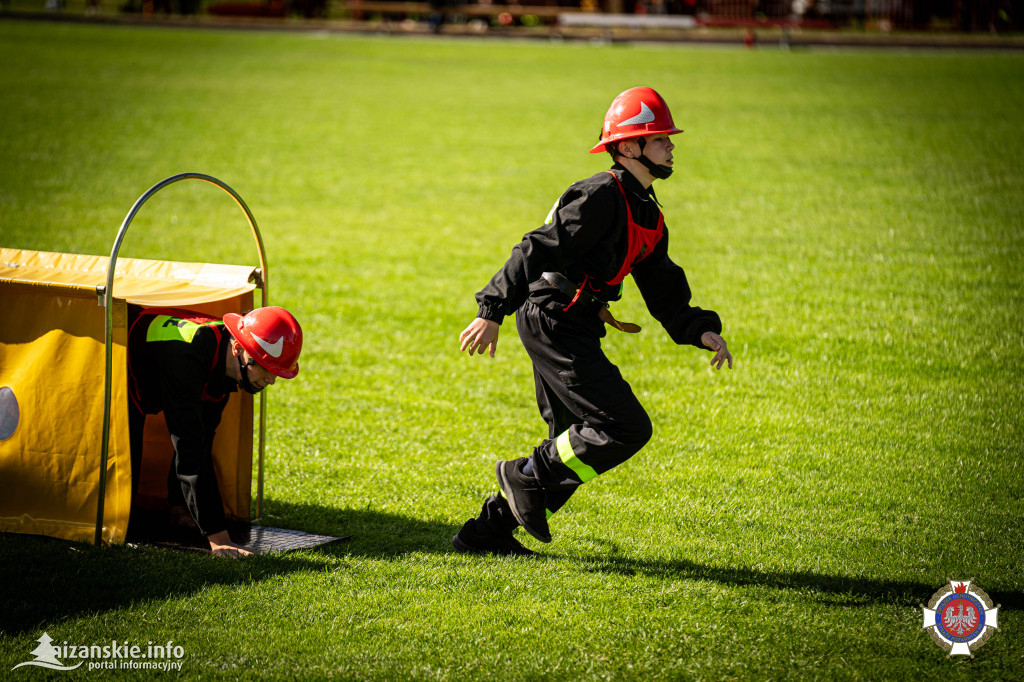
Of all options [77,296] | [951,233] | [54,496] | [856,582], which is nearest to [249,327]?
[77,296]

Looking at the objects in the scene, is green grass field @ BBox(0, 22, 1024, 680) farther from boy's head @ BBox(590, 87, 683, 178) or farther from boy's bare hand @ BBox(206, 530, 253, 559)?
boy's head @ BBox(590, 87, 683, 178)

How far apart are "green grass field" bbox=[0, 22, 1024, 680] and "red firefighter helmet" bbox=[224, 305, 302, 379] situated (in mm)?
966

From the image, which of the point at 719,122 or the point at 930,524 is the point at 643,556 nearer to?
the point at 930,524

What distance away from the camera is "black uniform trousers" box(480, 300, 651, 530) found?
4.39 meters

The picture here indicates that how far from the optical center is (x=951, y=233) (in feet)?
40.2

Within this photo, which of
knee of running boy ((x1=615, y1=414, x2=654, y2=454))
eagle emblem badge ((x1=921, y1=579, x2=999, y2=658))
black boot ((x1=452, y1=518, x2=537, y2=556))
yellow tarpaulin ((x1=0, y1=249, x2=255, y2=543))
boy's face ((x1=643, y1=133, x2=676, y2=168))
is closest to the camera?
eagle emblem badge ((x1=921, y1=579, x2=999, y2=658))

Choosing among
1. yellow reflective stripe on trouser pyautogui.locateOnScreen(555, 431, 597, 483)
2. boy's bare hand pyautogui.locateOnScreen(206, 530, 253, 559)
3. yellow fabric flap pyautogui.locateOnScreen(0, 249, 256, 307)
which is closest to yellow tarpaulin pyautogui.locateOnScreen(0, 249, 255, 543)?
yellow fabric flap pyautogui.locateOnScreen(0, 249, 256, 307)

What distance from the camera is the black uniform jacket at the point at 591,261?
4.25 metres

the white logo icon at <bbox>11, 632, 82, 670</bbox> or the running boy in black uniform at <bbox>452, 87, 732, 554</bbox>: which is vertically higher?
the running boy in black uniform at <bbox>452, 87, 732, 554</bbox>

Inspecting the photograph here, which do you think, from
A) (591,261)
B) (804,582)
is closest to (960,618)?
(804,582)

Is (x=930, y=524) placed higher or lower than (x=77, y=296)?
lower

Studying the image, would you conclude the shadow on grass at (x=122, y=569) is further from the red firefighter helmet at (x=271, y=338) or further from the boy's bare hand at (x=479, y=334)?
the boy's bare hand at (x=479, y=334)

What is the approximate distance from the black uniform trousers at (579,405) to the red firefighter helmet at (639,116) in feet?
2.76

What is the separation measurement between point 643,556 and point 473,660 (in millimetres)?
1291
